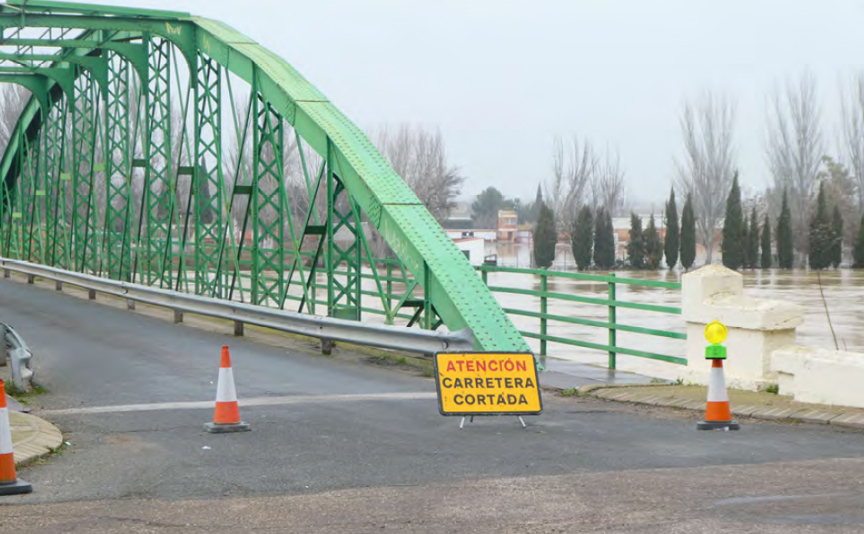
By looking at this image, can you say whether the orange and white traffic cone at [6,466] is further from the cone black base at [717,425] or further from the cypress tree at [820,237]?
the cypress tree at [820,237]

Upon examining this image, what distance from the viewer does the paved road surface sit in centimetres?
712

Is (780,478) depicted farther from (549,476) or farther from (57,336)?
(57,336)

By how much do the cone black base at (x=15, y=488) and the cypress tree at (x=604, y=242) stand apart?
63089mm

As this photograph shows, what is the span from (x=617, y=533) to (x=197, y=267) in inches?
655

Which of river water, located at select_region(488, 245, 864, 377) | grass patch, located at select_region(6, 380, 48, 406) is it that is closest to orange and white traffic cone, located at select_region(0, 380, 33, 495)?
grass patch, located at select_region(6, 380, 48, 406)

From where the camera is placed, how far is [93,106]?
1131 inches

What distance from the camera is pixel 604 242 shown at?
7050 cm

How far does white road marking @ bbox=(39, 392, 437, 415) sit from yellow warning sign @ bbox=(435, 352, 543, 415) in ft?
5.99

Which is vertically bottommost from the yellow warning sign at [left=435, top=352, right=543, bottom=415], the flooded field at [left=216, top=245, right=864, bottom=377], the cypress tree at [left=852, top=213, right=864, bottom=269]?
the flooded field at [left=216, top=245, right=864, bottom=377]

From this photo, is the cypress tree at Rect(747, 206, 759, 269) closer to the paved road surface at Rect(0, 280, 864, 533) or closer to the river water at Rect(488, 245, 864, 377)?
the river water at Rect(488, 245, 864, 377)

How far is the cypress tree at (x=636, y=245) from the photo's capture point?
6912cm

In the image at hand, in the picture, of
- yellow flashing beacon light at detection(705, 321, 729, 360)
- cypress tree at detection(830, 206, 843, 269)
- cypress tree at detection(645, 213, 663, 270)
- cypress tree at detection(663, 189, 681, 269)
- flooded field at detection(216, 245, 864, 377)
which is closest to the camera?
yellow flashing beacon light at detection(705, 321, 729, 360)

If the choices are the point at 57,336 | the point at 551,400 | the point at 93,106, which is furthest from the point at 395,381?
the point at 93,106

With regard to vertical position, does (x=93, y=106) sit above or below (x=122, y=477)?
above
